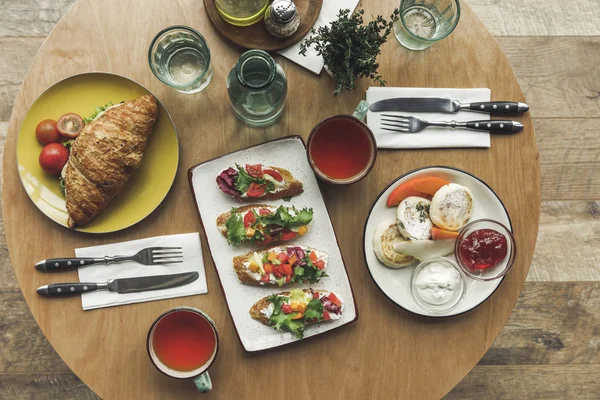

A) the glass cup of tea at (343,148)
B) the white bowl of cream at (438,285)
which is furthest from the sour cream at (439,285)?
the glass cup of tea at (343,148)

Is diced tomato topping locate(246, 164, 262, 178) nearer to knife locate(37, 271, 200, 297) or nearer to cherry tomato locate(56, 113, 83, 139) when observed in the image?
knife locate(37, 271, 200, 297)

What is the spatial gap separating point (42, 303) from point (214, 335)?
23.4 inches

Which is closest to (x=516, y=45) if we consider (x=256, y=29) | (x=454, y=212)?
(x=454, y=212)

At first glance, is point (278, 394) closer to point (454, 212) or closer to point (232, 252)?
point (232, 252)

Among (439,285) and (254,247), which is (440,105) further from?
(254,247)

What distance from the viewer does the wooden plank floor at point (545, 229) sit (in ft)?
7.40

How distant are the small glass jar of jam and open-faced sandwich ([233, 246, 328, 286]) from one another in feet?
1.48

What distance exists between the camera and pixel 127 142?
1.52 metres

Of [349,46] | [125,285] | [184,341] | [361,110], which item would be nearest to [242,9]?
[349,46]

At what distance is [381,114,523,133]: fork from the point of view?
5.29ft

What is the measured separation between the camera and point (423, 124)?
161 cm

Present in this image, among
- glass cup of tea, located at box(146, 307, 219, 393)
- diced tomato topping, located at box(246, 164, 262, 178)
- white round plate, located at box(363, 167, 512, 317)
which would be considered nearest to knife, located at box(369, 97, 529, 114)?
white round plate, located at box(363, 167, 512, 317)

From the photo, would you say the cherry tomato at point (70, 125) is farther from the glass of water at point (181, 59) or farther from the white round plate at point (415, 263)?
the white round plate at point (415, 263)

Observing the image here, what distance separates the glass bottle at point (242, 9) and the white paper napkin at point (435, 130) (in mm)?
443
